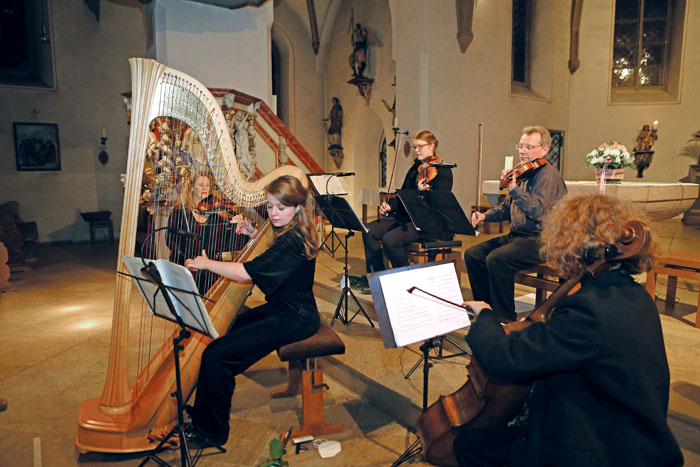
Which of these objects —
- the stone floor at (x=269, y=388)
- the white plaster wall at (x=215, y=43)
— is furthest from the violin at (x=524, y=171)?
the white plaster wall at (x=215, y=43)

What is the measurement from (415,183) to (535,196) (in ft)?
4.57

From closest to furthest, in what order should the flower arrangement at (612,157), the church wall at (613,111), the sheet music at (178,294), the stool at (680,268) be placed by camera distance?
the sheet music at (178,294) → the stool at (680,268) → the flower arrangement at (612,157) → the church wall at (613,111)

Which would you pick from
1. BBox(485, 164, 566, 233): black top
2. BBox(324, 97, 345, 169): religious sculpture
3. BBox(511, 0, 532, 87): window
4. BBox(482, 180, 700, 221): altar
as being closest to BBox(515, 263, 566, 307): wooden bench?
BBox(485, 164, 566, 233): black top

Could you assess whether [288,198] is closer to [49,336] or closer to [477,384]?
[477,384]

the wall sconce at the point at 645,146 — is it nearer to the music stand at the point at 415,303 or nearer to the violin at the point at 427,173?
the violin at the point at 427,173

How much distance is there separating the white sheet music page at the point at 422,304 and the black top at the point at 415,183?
88.3 inches

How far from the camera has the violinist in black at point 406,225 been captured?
4.43 meters

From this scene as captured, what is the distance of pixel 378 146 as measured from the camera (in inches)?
506

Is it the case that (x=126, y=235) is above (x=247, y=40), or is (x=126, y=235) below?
below

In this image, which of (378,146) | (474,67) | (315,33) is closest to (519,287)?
(474,67)

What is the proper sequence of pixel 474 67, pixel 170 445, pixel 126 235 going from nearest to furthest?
pixel 126 235 → pixel 170 445 → pixel 474 67

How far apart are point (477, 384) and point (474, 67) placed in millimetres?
8699

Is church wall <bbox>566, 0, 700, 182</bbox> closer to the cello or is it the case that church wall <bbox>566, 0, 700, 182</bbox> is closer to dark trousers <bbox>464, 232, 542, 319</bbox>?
dark trousers <bbox>464, 232, 542, 319</bbox>

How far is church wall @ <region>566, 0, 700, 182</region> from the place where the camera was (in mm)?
10703
